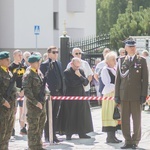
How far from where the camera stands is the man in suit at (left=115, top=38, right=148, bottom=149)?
10.6 m

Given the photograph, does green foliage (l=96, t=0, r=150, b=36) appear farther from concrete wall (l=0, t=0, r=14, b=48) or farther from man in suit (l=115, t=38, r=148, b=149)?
man in suit (l=115, t=38, r=148, b=149)

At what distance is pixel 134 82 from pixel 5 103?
2.60 metres

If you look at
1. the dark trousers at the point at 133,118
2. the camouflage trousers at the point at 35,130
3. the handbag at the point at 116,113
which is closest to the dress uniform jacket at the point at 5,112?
the camouflage trousers at the point at 35,130

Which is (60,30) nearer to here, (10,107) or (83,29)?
(83,29)

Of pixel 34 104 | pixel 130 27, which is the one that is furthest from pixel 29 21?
pixel 34 104

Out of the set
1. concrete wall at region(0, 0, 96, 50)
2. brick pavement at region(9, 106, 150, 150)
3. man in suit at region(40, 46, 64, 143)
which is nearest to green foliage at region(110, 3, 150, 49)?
concrete wall at region(0, 0, 96, 50)

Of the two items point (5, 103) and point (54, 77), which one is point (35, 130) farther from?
point (54, 77)

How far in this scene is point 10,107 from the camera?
31.5 ft

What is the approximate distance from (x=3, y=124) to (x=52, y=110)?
7.89 feet

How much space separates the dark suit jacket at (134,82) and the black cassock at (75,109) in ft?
5.14

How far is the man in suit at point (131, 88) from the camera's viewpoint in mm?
10641

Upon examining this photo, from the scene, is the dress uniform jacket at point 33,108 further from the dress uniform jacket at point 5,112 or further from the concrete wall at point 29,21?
the concrete wall at point 29,21

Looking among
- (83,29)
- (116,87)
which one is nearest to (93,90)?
(116,87)

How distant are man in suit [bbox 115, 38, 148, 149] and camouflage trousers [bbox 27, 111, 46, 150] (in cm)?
156
